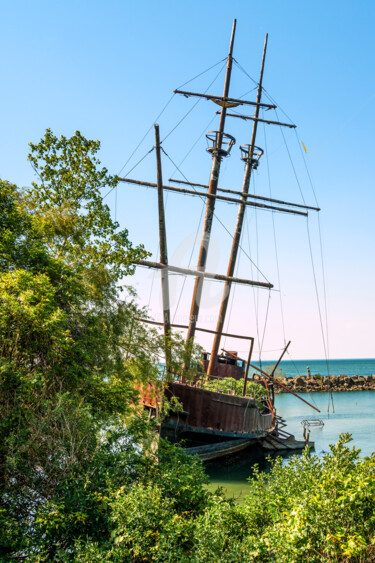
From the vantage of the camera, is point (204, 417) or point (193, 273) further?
point (193, 273)

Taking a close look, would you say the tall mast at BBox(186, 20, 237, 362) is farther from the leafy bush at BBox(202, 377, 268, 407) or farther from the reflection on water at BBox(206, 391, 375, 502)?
the reflection on water at BBox(206, 391, 375, 502)

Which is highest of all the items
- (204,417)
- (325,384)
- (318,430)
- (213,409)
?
(325,384)

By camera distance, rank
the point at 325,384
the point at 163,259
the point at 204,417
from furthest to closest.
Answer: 1. the point at 325,384
2. the point at 204,417
3. the point at 163,259

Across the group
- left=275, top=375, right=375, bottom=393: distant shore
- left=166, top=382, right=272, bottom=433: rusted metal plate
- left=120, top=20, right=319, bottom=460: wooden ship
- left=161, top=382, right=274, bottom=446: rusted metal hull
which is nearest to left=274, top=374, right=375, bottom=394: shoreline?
left=275, top=375, right=375, bottom=393: distant shore

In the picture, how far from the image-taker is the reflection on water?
18.8m

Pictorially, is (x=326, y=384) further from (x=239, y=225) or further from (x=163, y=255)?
(x=163, y=255)

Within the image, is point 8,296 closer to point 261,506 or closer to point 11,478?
point 11,478

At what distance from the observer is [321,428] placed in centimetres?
3359

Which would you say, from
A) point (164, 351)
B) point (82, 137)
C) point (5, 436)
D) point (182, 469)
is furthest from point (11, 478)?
point (82, 137)

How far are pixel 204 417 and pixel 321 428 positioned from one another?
18.3m

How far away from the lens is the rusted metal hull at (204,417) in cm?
1847

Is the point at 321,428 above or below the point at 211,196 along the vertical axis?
below

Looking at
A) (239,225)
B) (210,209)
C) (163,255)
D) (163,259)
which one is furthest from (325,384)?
(163,255)

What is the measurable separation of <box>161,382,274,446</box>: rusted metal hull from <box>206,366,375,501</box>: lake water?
159cm
